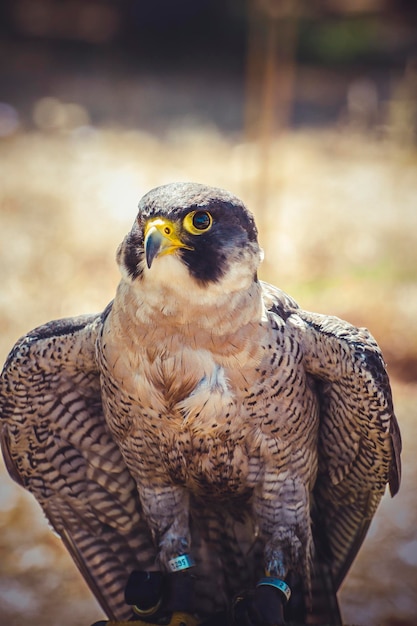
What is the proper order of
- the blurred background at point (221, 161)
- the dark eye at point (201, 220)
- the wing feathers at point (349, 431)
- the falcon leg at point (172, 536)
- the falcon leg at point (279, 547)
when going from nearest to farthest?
the dark eye at point (201, 220)
the wing feathers at point (349, 431)
the falcon leg at point (279, 547)
the falcon leg at point (172, 536)
the blurred background at point (221, 161)

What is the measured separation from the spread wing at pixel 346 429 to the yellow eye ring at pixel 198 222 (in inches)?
19.7

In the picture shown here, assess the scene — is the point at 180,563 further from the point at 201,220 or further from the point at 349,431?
the point at 201,220

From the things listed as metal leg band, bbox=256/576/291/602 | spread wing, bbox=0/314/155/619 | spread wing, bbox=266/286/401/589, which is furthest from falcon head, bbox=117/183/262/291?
metal leg band, bbox=256/576/291/602

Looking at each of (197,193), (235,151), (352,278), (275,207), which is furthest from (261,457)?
(235,151)

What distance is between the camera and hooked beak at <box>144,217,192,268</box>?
7.95ft

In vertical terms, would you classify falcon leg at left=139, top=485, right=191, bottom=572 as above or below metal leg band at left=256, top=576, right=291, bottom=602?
above

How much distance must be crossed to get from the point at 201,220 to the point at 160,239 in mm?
166

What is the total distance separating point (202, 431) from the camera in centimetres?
280

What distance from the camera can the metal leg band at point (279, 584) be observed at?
2998 mm

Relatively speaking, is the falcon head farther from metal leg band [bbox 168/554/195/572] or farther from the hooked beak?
metal leg band [bbox 168/554/195/572]

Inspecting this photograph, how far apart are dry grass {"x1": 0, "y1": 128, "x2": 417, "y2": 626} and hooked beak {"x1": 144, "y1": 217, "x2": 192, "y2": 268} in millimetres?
2413

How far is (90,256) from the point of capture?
7.65m

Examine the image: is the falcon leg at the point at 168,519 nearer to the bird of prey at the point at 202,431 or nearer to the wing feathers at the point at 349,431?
the bird of prey at the point at 202,431

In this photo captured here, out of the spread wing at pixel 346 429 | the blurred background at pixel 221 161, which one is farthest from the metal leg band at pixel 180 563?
the blurred background at pixel 221 161
